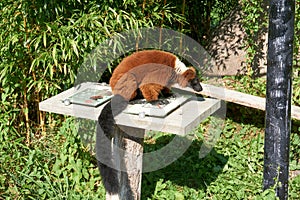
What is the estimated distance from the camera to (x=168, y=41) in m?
4.81

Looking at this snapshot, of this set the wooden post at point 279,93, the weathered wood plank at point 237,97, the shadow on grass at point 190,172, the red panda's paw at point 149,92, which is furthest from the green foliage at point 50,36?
the wooden post at point 279,93

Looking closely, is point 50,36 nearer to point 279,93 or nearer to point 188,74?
point 188,74

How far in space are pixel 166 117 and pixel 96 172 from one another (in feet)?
4.34

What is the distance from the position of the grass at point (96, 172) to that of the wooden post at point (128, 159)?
0.37m

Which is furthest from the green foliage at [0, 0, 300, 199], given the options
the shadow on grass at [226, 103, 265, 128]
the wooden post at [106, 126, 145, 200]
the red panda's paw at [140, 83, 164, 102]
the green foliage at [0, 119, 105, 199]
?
the red panda's paw at [140, 83, 164, 102]

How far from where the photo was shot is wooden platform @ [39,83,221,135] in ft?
9.51

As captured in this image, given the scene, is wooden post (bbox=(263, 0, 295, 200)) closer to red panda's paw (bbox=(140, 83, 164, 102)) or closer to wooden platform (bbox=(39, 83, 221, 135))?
wooden platform (bbox=(39, 83, 221, 135))

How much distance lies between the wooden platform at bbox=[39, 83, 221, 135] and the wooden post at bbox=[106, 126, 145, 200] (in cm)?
30

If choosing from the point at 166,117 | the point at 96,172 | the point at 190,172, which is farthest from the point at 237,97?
the point at 166,117

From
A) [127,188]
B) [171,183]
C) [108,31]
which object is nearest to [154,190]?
[171,183]

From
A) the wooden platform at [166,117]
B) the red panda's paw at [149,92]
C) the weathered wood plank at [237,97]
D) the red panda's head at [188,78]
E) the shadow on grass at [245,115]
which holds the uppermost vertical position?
the red panda's head at [188,78]

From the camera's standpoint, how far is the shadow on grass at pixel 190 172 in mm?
4062

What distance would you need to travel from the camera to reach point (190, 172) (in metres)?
4.26

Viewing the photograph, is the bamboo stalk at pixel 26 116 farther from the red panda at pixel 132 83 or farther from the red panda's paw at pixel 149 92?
the red panda's paw at pixel 149 92
